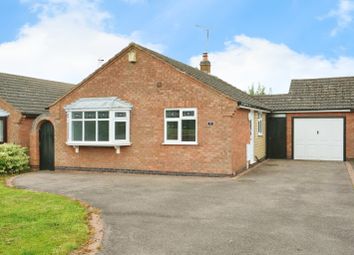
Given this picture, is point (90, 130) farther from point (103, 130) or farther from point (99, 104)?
point (99, 104)

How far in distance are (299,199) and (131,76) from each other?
8.94 meters

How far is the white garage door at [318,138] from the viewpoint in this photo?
70.2 ft

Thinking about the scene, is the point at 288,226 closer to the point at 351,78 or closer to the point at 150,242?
the point at 150,242

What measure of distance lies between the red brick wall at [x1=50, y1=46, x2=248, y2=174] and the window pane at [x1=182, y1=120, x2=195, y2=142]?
308 millimetres

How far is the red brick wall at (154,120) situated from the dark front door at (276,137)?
6294mm

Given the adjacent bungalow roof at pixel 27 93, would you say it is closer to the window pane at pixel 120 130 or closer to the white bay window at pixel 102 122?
the white bay window at pixel 102 122

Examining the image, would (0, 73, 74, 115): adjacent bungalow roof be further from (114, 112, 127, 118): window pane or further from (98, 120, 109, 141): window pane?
(114, 112, 127, 118): window pane

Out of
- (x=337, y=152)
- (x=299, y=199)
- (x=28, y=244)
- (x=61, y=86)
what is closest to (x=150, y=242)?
(x=28, y=244)

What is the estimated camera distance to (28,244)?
6477 mm

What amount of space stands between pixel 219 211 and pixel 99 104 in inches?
352

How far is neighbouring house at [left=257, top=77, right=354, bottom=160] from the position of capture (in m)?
21.3

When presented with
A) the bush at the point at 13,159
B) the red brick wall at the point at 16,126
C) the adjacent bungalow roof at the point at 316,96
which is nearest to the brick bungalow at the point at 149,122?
the bush at the point at 13,159

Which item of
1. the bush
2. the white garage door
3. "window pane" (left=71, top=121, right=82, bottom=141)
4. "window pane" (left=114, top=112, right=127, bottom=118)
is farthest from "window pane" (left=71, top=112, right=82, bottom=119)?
the white garage door

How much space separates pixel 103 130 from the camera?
53.7 feet
